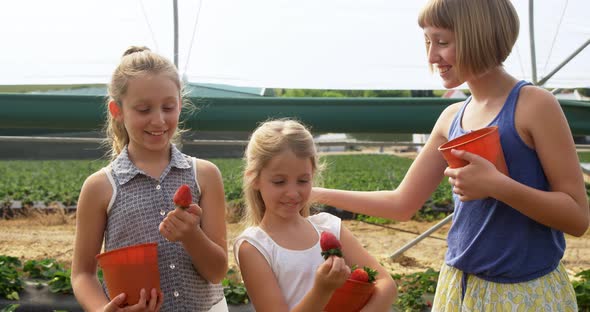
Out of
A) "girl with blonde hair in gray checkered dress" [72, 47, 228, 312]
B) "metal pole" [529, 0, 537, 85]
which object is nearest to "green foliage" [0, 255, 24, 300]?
"girl with blonde hair in gray checkered dress" [72, 47, 228, 312]

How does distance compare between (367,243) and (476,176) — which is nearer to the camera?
(476,176)

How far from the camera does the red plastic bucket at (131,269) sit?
209 cm

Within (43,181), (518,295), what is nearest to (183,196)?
(518,295)

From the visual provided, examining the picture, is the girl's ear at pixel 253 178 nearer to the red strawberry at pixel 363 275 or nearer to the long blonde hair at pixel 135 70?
the long blonde hair at pixel 135 70

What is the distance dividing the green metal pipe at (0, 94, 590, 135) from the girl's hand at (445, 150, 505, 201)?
7.18ft

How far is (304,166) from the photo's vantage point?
7.95ft

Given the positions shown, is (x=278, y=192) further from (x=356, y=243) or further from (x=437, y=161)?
(x=437, y=161)

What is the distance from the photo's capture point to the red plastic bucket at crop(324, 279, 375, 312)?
6.92 feet

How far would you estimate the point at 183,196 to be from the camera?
2.12 m

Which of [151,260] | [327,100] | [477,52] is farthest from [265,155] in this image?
[327,100]

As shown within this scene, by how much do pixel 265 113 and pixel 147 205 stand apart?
2.01 m

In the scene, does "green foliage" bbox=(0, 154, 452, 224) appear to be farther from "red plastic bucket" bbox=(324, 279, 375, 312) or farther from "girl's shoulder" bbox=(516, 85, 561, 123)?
"red plastic bucket" bbox=(324, 279, 375, 312)

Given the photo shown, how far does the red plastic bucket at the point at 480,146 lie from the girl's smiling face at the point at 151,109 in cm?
82

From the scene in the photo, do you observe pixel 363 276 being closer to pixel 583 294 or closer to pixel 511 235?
pixel 511 235
